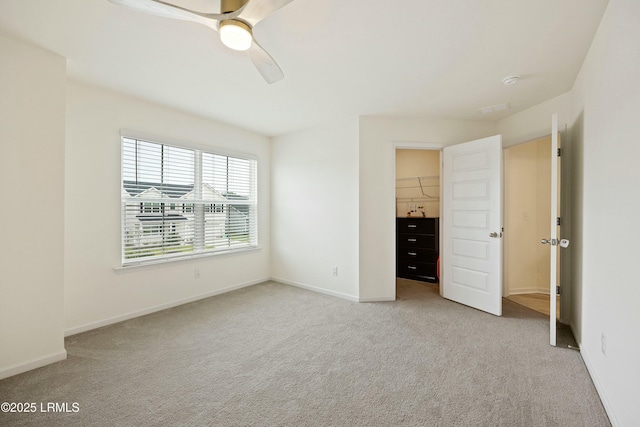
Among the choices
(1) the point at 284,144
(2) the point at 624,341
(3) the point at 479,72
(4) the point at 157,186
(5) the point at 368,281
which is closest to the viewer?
(2) the point at 624,341

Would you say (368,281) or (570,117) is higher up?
(570,117)

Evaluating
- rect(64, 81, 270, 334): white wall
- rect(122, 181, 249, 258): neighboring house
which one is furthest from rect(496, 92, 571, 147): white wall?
rect(64, 81, 270, 334): white wall

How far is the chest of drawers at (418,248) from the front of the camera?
14.9 feet

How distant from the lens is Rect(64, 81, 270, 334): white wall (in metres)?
2.62

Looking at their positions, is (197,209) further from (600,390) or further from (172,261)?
(600,390)

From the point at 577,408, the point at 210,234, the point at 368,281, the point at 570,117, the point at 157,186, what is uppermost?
the point at 570,117

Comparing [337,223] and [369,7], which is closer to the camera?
[369,7]

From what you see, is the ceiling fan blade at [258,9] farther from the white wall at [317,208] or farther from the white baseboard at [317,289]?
the white baseboard at [317,289]

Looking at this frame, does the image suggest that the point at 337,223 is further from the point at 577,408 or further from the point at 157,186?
the point at 577,408

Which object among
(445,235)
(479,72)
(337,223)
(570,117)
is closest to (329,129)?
(337,223)

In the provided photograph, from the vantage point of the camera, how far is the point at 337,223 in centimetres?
385

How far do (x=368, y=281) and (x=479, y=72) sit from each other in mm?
2612

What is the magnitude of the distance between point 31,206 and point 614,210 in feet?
13.2

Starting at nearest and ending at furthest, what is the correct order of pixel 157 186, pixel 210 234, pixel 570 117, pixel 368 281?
1. pixel 570 117
2. pixel 157 186
3. pixel 368 281
4. pixel 210 234
